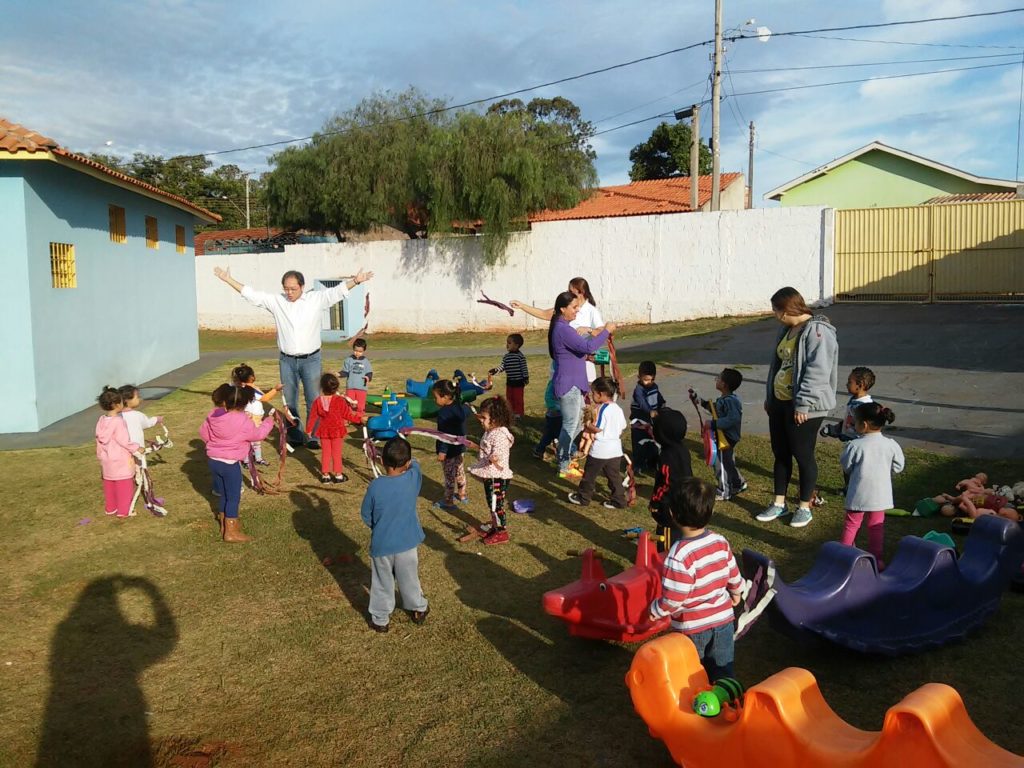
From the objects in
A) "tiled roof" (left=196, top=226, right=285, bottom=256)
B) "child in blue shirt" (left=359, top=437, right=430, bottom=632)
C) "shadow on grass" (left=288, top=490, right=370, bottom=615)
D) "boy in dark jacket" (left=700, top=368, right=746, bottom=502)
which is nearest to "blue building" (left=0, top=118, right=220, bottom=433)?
"shadow on grass" (left=288, top=490, right=370, bottom=615)

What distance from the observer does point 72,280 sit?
41.5 feet

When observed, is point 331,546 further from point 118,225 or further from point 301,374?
point 118,225

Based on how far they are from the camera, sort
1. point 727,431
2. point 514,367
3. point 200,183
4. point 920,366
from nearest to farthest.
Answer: point 727,431 < point 514,367 < point 920,366 < point 200,183

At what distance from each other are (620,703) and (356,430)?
7.28m

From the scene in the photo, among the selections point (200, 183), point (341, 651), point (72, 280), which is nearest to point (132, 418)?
point (341, 651)

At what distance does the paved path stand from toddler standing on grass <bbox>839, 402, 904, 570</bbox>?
315cm

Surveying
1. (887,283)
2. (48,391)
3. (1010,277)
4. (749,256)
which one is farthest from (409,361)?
(1010,277)

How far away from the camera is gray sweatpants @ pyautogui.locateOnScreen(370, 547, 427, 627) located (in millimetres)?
4957

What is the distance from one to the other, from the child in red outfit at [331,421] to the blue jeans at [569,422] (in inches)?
81.0

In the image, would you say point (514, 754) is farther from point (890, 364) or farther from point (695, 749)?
point (890, 364)

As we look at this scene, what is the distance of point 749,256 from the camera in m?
22.1

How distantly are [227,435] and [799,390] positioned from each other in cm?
443

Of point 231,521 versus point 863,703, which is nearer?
point 863,703

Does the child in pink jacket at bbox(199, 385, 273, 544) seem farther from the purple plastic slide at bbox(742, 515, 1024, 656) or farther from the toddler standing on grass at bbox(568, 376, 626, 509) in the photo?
the purple plastic slide at bbox(742, 515, 1024, 656)
